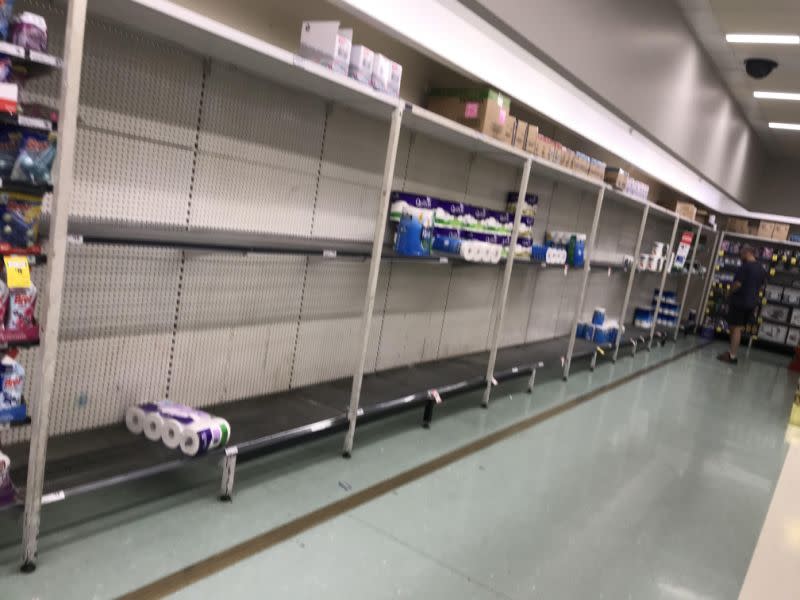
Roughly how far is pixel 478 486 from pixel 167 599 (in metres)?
1.85

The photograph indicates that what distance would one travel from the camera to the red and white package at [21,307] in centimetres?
191

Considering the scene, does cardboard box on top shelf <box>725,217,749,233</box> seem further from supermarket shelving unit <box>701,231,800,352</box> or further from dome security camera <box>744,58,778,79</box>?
dome security camera <box>744,58,778,79</box>

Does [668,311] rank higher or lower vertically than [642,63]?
lower

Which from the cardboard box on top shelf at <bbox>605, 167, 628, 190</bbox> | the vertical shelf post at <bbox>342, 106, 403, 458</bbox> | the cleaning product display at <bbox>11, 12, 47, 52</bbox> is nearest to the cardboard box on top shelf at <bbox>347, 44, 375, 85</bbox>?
the vertical shelf post at <bbox>342, 106, 403, 458</bbox>

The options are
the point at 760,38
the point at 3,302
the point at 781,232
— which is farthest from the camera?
the point at 781,232

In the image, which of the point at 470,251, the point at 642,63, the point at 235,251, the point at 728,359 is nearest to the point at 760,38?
the point at 642,63

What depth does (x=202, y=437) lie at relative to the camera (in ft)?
8.30

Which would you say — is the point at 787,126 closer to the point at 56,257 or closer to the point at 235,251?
the point at 235,251

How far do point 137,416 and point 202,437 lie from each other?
423mm

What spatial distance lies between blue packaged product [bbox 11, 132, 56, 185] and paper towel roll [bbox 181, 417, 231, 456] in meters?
1.17

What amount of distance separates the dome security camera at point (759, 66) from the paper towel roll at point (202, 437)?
7.32 m

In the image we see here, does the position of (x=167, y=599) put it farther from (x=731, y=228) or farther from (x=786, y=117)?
(x=731, y=228)

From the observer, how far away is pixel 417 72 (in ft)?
13.5

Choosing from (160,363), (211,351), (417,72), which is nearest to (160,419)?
(160,363)
